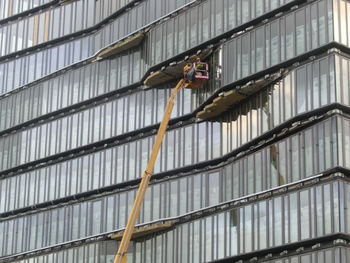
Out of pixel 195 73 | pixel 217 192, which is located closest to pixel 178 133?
pixel 217 192

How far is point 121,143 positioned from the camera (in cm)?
7312

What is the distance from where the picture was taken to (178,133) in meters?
68.4

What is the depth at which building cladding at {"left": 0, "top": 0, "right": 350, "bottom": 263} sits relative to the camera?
5588 centimetres

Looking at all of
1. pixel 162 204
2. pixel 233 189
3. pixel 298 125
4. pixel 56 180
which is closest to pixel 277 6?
pixel 298 125

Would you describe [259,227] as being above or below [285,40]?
below

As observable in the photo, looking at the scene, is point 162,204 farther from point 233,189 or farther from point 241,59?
point 241,59

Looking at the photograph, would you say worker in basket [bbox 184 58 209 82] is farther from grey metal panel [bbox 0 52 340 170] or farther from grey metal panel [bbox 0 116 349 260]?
grey metal panel [bbox 0 116 349 260]

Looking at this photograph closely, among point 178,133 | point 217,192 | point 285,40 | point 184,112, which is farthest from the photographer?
point 178,133

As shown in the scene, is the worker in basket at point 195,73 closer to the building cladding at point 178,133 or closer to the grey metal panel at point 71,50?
the building cladding at point 178,133

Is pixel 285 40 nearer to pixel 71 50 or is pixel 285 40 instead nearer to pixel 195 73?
pixel 195 73

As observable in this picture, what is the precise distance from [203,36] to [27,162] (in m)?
23.0

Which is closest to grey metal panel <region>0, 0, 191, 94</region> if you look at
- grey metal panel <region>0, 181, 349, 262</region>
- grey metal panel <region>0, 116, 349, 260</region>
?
grey metal panel <region>0, 116, 349, 260</region>

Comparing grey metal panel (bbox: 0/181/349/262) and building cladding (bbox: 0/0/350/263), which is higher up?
building cladding (bbox: 0/0/350/263)

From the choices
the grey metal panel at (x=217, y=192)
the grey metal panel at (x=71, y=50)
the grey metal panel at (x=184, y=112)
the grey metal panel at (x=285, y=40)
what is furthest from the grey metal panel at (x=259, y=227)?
the grey metal panel at (x=71, y=50)
